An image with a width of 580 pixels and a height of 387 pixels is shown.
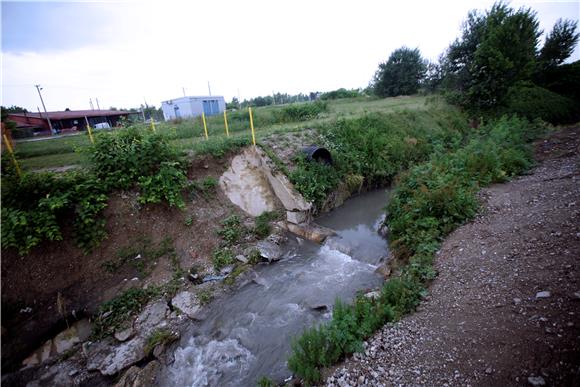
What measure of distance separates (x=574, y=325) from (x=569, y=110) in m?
26.7

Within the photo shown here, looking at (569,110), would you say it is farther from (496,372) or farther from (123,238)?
(123,238)

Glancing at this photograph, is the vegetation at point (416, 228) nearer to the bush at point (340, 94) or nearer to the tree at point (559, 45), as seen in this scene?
the tree at point (559, 45)

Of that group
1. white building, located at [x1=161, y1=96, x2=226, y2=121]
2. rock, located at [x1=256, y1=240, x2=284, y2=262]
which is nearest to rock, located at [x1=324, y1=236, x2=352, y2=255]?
rock, located at [x1=256, y1=240, x2=284, y2=262]

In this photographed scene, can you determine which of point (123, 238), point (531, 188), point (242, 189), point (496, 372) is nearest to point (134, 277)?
point (123, 238)

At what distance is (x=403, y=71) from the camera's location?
3572 cm

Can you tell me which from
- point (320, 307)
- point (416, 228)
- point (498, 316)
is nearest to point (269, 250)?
point (320, 307)

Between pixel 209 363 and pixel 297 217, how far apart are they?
18.1 feet

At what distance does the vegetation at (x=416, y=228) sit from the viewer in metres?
4.14

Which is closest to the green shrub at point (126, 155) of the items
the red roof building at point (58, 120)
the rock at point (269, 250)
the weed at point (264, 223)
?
the weed at point (264, 223)

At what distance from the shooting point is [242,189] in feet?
33.5

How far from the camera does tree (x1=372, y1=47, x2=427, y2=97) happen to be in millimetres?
35594

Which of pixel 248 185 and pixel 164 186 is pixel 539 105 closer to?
pixel 248 185

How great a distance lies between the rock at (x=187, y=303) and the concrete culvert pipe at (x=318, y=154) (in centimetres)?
694

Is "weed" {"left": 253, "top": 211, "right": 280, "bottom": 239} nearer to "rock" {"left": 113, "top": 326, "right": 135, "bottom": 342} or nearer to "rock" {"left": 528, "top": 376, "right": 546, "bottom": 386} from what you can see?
"rock" {"left": 113, "top": 326, "right": 135, "bottom": 342}
